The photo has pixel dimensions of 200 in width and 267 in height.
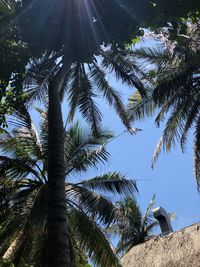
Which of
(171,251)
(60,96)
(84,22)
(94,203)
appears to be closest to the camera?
(84,22)

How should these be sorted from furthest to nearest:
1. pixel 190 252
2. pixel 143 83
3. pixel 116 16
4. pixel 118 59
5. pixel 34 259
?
pixel 143 83 < pixel 118 59 < pixel 34 259 < pixel 190 252 < pixel 116 16

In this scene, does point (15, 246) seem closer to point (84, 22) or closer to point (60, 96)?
point (60, 96)

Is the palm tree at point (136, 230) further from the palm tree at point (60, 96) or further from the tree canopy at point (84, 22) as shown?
the tree canopy at point (84, 22)

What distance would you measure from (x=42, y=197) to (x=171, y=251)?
12.0ft

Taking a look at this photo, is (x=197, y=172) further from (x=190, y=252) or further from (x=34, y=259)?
(x=34, y=259)

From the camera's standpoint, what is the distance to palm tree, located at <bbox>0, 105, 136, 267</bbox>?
11.2 metres

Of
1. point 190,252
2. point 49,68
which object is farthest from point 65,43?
point 190,252

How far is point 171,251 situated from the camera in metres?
11.1

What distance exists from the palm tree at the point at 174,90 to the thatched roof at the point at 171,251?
3236 millimetres

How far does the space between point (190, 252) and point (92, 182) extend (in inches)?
160

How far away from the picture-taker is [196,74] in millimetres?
14688

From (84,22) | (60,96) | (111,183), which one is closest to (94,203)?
(111,183)

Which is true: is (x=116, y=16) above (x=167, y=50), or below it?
below

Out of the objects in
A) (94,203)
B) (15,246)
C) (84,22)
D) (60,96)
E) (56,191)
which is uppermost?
(60,96)
